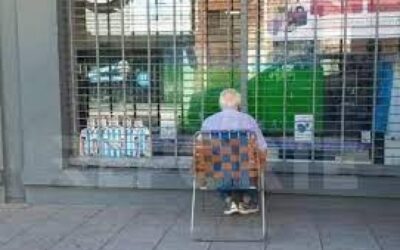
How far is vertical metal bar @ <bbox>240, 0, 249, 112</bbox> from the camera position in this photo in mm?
6762

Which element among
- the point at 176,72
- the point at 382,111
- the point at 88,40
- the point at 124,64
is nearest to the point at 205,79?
the point at 176,72

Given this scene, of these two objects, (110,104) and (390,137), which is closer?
(390,137)

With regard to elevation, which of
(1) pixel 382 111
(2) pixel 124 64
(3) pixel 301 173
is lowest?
(3) pixel 301 173

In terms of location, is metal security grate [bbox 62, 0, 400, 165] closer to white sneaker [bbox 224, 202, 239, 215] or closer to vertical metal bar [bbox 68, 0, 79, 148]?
vertical metal bar [bbox 68, 0, 79, 148]

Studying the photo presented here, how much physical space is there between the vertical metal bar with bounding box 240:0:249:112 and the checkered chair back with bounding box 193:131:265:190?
104 cm

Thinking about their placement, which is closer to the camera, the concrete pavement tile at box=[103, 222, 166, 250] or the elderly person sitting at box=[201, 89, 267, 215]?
the concrete pavement tile at box=[103, 222, 166, 250]

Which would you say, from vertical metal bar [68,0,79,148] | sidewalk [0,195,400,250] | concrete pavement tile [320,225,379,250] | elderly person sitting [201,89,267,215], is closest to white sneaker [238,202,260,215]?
elderly person sitting [201,89,267,215]

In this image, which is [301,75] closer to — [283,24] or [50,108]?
[283,24]

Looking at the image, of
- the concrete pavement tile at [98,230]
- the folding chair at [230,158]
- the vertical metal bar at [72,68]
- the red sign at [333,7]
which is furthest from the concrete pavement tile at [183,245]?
the red sign at [333,7]

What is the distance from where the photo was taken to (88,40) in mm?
7098

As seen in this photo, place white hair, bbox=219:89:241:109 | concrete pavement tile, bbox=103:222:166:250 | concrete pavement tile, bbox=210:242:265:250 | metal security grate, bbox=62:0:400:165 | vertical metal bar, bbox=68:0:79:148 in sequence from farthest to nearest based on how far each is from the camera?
vertical metal bar, bbox=68:0:79:148 < metal security grate, bbox=62:0:400:165 < white hair, bbox=219:89:241:109 < concrete pavement tile, bbox=103:222:166:250 < concrete pavement tile, bbox=210:242:265:250

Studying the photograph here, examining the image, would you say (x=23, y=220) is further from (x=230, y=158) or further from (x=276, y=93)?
(x=276, y=93)

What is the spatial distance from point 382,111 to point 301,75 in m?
0.88

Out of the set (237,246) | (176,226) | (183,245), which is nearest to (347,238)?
(237,246)
